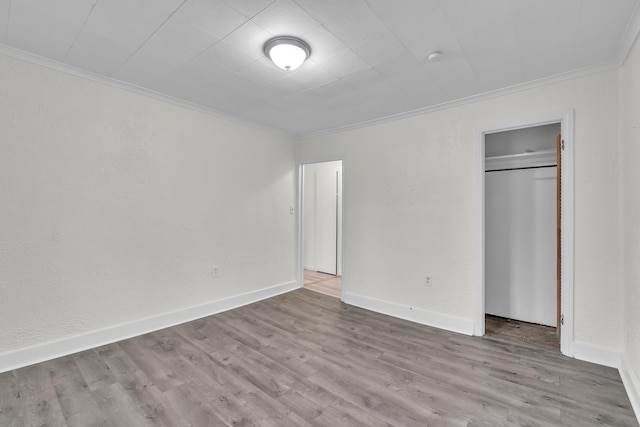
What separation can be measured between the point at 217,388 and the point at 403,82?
9.82 feet

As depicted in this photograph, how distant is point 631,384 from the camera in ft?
6.38

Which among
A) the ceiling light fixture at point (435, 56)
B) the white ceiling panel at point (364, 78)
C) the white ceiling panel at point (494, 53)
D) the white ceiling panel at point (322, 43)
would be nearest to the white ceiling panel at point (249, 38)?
the white ceiling panel at point (322, 43)

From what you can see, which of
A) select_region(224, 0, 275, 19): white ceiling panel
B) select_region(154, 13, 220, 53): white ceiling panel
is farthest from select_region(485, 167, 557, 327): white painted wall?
select_region(154, 13, 220, 53): white ceiling panel

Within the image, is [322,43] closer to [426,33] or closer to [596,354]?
[426,33]

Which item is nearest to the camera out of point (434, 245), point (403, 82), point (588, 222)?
point (588, 222)

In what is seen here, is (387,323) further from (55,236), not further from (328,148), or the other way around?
(55,236)

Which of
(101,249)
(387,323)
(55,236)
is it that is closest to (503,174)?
(387,323)

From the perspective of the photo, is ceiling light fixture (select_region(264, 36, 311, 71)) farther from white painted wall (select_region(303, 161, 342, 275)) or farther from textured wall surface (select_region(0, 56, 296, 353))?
white painted wall (select_region(303, 161, 342, 275))

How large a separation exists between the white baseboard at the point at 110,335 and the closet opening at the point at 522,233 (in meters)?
3.08

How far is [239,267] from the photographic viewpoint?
12.5 ft

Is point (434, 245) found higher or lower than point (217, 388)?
higher

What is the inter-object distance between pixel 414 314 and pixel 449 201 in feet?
4.54

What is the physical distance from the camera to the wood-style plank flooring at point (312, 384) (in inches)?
69.7

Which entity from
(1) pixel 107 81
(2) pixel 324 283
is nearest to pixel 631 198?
(2) pixel 324 283
